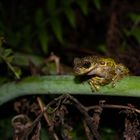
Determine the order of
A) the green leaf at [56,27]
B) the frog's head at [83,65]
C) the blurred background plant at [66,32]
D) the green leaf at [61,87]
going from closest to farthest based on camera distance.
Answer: the green leaf at [61,87], the frog's head at [83,65], the blurred background plant at [66,32], the green leaf at [56,27]

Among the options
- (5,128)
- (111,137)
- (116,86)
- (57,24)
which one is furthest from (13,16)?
(116,86)

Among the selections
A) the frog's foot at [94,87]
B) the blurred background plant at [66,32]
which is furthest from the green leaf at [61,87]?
the blurred background plant at [66,32]

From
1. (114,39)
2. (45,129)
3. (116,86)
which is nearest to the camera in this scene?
(116,86)

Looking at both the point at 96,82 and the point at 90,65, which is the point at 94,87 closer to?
the point at 96,82

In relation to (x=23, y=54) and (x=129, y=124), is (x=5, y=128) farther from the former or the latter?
(x=129, y=124)

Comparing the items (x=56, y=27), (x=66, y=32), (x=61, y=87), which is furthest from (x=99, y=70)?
(x=66, y=32)

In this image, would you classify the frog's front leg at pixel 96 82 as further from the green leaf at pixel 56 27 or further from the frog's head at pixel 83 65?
the green leaf at pixel 56 27

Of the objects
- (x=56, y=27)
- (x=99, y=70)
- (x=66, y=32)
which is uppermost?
(x=99, y=70)
